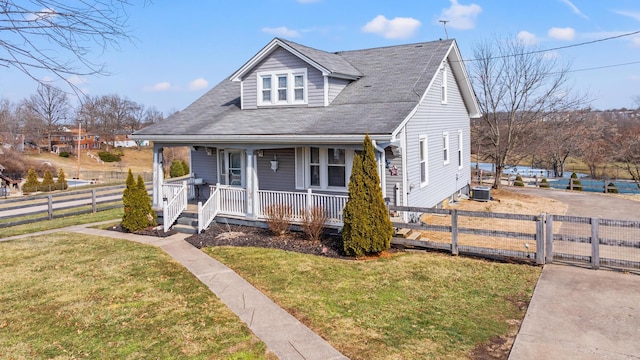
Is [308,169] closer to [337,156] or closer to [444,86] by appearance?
[337,156]

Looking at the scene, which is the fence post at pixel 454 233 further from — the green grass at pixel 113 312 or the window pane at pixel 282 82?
the window pane at pixel 282 82

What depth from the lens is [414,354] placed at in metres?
5.38

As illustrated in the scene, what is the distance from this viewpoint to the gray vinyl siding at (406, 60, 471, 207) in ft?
44.5

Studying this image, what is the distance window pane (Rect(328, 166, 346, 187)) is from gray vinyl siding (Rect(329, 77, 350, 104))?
2.64 metres

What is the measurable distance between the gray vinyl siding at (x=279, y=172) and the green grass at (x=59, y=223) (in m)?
6.82

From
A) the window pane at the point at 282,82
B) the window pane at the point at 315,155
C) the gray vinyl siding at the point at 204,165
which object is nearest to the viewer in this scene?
the window pane at the point at 315,155

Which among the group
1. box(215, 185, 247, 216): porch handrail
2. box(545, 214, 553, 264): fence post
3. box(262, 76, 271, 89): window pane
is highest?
box(262, 76, 271, 89): window pane

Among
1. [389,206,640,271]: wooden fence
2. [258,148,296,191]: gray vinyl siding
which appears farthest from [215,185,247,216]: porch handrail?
[389,206,640,271]: wooden fence

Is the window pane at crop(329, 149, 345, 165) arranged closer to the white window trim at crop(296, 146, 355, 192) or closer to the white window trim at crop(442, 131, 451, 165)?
the white window trim at crop(296, 146, 355, 192)

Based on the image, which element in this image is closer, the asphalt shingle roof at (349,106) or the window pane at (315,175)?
the asphalt shingle roof at (349,106)

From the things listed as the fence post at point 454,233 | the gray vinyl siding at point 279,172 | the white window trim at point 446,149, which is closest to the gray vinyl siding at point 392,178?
the fence post at point 454,233

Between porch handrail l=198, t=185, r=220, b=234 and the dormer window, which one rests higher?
the dormer window

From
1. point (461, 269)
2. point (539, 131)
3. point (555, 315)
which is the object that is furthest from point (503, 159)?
point (555, 315)

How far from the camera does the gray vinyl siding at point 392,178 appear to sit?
12.6m
